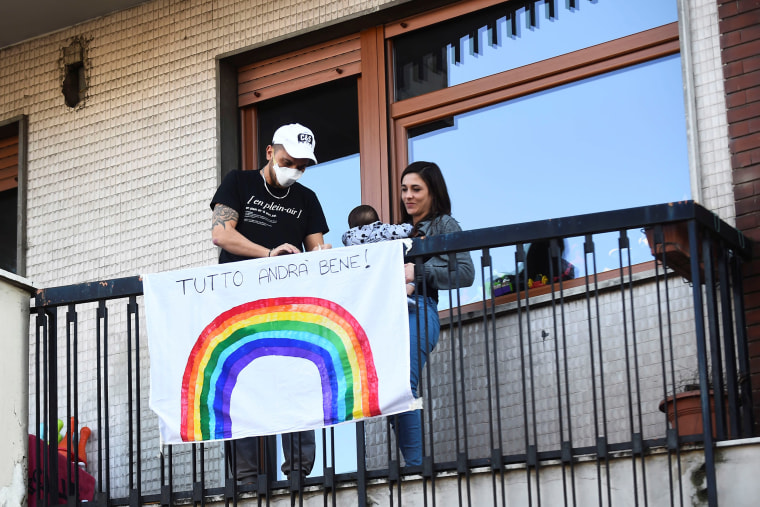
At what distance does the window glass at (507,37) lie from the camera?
26.4ft

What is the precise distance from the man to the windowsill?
101 centimetres

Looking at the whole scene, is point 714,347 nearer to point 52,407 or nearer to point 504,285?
point 504,285

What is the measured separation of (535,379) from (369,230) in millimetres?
1295

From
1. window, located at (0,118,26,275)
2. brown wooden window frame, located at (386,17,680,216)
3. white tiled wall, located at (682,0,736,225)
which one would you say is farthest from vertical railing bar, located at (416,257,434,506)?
window, located at (0,118,26,275)

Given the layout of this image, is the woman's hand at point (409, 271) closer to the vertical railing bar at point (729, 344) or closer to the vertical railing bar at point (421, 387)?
the vertical railing bar at point (421, 387)

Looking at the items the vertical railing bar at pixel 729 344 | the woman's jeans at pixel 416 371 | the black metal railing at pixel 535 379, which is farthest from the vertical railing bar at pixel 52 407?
the vertical railing bar at pixel 729 344

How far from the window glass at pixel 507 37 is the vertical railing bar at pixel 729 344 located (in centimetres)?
202

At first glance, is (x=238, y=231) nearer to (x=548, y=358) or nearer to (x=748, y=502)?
(x=548, y=358)

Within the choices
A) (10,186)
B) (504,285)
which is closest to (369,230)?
(504,285)

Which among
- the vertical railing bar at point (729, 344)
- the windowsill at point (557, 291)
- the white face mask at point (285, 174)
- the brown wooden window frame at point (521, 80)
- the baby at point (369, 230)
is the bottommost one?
the vertical railing bar at point (729, 344)

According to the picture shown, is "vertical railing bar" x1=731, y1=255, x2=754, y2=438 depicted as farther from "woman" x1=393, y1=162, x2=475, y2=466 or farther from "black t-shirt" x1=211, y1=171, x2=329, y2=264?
"black t-shirt" x1=211, y1=171, x2=329, y2=264

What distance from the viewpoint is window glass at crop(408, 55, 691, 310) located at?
779 centimetres

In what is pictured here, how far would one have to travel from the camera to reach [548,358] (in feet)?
24.9

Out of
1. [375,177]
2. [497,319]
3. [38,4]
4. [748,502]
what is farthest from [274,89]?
[748,502]
